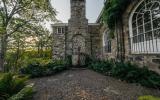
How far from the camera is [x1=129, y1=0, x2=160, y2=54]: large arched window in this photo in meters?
5.11

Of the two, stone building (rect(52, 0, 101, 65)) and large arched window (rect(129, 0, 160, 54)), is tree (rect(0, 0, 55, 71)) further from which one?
large arched window (rect(129, 0, 160, 54))

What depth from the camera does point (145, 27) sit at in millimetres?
5812

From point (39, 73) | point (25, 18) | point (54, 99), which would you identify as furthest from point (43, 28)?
point (54, 99)

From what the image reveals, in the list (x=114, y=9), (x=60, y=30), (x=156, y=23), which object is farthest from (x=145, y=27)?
(x=60, y=30)

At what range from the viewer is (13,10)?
37.7ft

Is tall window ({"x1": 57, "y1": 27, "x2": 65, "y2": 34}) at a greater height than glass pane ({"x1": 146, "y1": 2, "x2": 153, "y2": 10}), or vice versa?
tall window ({"x1": 57, "y1": 27, "x2": 65, "y2": 34})

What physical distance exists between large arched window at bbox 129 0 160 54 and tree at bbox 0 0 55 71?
28.1ft

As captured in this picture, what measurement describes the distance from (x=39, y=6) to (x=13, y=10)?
240 cm

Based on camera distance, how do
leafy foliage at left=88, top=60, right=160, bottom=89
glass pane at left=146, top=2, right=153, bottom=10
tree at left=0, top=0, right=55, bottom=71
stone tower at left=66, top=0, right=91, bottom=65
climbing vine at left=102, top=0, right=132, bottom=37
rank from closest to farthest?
leafy foliage at left=88, top=60, right=160, bottom=89, glass pane at left=146, top=2, right=153, bottom=10, climbing vine at left=102, top=0, right=132, bottom=37, tree at left=0, top=0, right=55, bottom=71, stone tower at left=66, top=0, right=91, bottom=65

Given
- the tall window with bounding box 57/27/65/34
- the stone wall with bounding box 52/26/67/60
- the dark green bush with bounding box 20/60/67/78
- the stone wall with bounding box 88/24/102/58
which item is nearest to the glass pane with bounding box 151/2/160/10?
the dark green bush with bounding box 20/60/67/78

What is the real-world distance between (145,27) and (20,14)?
36.0ft

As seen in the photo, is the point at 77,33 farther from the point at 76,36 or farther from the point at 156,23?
the point at 156,23

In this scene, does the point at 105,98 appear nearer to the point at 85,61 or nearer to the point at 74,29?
the point at 85,61

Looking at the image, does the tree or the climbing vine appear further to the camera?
the tree
